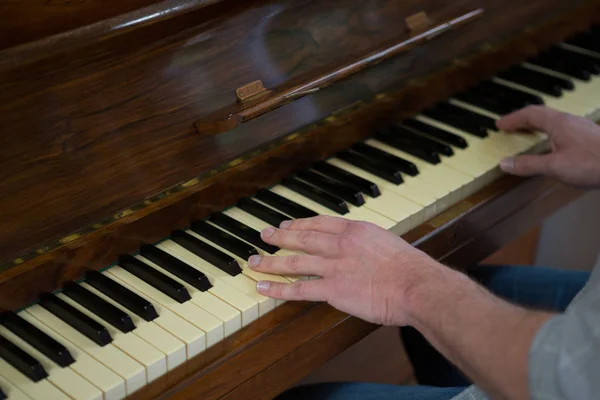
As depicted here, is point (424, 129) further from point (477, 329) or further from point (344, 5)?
point (477, 329)

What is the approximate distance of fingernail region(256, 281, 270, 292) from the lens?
1.19 metres

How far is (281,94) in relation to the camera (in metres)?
1.42

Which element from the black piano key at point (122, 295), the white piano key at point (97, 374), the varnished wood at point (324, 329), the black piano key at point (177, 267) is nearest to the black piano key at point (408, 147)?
the varnished wood at point (324, 329)

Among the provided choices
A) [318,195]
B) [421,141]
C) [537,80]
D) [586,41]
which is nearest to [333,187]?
[318,195]

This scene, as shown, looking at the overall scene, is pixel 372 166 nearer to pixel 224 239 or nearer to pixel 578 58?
pixel 224 239

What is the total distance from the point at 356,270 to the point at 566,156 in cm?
56

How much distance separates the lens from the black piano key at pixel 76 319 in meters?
1.10

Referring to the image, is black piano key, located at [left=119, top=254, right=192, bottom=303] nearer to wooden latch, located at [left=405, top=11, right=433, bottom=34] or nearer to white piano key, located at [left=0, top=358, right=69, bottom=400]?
white piano key, located at [left=0, top=358, right=69, bottom=400]

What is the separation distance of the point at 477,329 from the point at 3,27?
734 mm

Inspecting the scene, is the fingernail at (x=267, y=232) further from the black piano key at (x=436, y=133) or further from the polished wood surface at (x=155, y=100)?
the black piano key at (x=436, y=133)

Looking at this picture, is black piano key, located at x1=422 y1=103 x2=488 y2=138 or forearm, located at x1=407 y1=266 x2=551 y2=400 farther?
black piano key, located at x1=422 y1=103 x2=488 y2=138

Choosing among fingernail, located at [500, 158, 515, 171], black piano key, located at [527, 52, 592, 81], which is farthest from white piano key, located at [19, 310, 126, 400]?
black piano key, located at [527, 52, 592, 81]

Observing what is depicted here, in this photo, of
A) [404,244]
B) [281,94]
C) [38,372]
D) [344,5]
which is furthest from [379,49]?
[38,372]

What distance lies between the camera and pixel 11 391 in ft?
3.38
